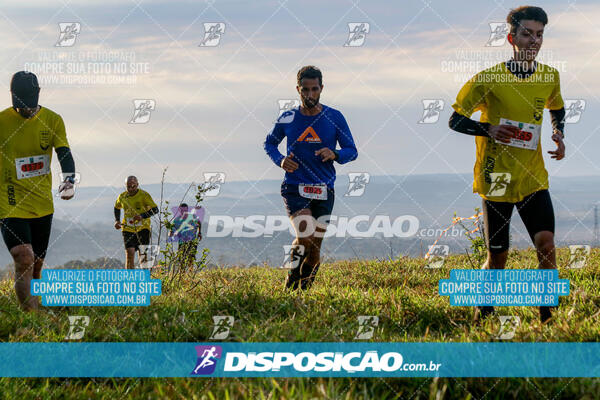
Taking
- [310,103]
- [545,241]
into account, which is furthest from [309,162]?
[545,241]

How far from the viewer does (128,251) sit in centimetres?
1291

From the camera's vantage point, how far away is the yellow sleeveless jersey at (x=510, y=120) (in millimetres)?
5188

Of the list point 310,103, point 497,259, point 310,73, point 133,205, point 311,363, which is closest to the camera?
point 311,363

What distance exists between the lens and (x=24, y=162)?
20.8 ft

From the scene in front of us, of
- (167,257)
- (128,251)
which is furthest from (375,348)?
(128,251)

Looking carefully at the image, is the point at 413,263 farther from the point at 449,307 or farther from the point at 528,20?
the point at 528,20

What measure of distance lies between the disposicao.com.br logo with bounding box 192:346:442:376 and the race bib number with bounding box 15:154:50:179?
3.54 meters

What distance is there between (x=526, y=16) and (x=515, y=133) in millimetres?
1045

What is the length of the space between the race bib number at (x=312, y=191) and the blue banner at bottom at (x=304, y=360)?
2774 mm

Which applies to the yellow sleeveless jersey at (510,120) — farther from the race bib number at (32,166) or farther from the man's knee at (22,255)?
the man's knee at (22,255)

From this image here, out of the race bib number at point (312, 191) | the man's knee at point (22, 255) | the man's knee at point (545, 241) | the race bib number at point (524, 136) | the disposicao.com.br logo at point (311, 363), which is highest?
the race bib number at point (524, 136)

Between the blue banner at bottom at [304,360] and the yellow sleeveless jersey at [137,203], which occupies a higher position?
the yellow sleeveless jersey at [137,203]

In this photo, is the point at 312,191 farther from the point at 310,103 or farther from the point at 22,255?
the point at 22,255

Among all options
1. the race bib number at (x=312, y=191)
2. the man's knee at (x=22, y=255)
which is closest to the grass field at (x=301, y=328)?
the man's knee at (x=22, y=255)
